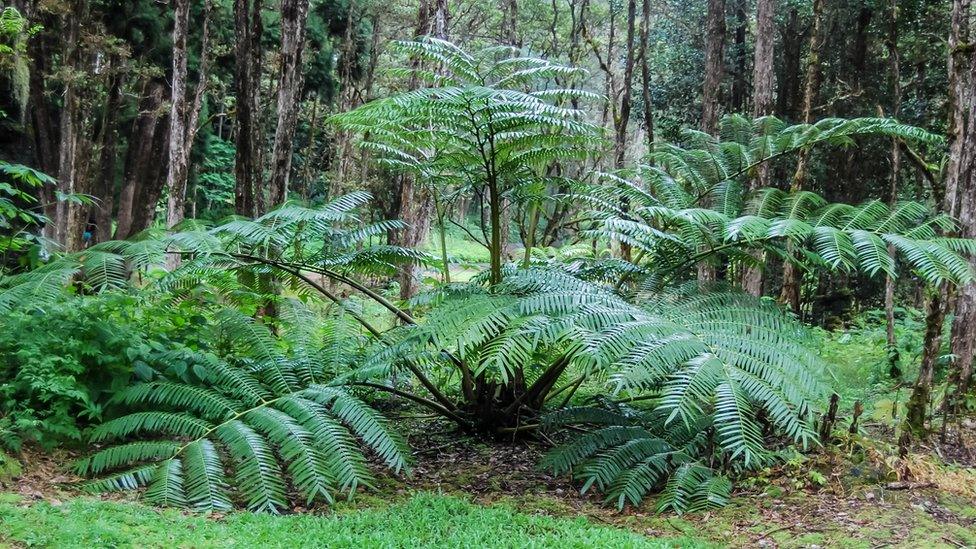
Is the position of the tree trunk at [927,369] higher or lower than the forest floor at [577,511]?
higher

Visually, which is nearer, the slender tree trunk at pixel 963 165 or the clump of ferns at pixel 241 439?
the clump of ferns at pixel 241 439

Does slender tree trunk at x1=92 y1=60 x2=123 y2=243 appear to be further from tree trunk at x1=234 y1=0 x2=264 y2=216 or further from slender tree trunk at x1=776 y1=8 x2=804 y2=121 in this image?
slender tree trunk at x1=776 y1=8 x2=804 y2=121

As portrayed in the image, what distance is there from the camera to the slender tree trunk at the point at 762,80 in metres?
9.25

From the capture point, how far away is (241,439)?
12.4 ft

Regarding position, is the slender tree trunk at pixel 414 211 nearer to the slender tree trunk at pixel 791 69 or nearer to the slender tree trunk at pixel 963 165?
the slender tree trunk at pixel 963 165

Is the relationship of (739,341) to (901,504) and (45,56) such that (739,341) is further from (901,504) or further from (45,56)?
(45,56)

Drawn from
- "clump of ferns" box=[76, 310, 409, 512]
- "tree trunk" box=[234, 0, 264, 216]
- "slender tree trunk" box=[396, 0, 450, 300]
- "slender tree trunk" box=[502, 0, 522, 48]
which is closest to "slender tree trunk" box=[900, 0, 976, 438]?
"clump of ferns" box=[76, 310, 409, 512]

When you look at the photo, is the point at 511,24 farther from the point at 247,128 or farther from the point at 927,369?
the point at 927,369

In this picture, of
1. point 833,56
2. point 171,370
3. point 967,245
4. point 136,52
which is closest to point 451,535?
point 171,370

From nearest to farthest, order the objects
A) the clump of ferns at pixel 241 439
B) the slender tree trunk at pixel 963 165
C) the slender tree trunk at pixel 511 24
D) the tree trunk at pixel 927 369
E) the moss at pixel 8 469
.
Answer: the moss at pixel 8 469 < the clump of ferns at pixel 241 439 < the tree trunk at pixel 927 369 < the slender tree trunk at pixel 963 165 < the slender tree trunk at pixel 511 24

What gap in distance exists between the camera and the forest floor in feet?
10.4

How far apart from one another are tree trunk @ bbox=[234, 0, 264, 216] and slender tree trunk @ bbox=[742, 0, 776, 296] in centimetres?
620

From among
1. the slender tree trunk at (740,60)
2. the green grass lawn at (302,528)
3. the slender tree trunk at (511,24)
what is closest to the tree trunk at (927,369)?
the green grass lawn at (302,528)

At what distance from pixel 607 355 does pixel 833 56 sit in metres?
14.4
